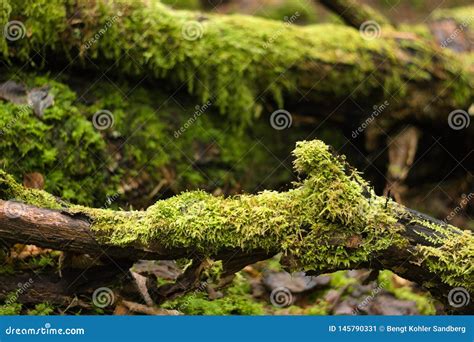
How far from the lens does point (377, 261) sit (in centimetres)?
357

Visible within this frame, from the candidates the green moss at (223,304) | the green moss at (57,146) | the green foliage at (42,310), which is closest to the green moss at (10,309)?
the green foliage at (42,310)

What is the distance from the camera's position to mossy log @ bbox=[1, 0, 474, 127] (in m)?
→ 4.88

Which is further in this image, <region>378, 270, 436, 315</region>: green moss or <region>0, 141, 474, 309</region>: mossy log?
<region>378, 270, 436, 315</region>: green moss

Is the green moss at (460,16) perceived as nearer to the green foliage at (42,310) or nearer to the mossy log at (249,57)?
the mossy log at (249,57)

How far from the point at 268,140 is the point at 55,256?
249 cm

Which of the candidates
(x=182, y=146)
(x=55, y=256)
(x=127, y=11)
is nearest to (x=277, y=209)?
(x=55, y=256)

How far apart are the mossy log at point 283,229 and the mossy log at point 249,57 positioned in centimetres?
188

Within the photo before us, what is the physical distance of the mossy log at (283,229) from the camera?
3.42 meters

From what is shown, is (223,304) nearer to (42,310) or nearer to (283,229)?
(283,229)

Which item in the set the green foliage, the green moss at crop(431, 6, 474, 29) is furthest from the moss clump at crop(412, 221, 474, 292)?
the green moss at crop(431, 6, 474, 29)

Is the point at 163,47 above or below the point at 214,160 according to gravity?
above

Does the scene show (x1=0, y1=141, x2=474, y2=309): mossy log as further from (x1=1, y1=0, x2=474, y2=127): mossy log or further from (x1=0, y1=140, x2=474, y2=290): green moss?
(x1=1, y1=0, x2=474, y2=127): mossy log

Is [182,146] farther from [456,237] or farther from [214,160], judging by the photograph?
[456,237]

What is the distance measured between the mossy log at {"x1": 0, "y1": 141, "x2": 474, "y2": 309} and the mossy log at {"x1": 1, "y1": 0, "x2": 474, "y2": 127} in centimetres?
188
